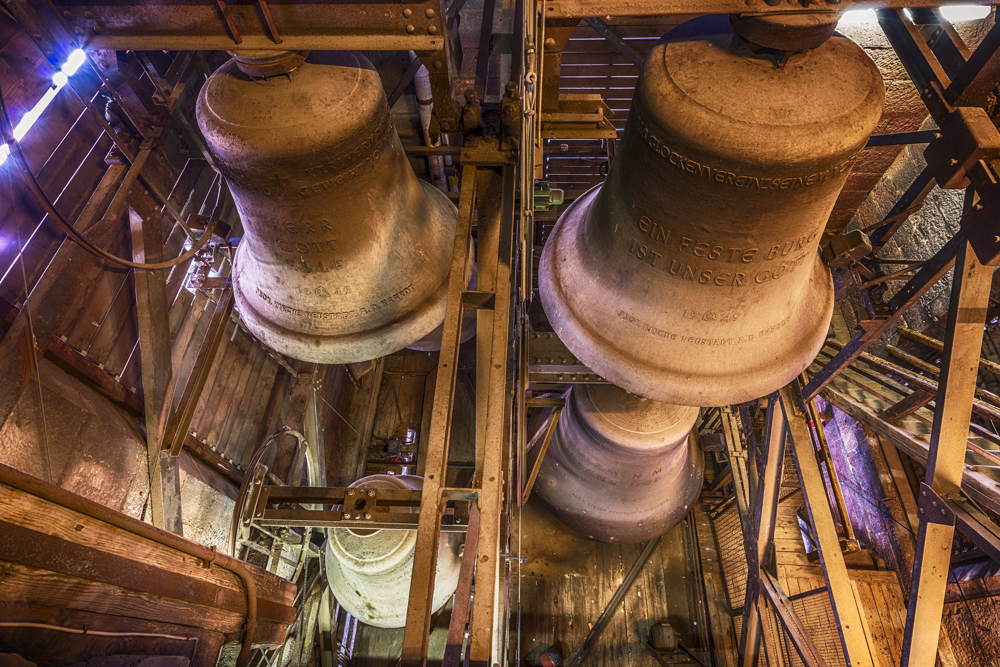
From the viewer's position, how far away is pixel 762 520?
12.5 feet

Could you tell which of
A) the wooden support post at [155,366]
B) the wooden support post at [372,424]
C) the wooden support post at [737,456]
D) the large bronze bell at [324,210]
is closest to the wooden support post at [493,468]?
the large bronze bell at [324,210]

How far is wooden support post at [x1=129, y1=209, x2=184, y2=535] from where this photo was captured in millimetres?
3467

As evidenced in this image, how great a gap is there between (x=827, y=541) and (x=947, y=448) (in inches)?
40.8

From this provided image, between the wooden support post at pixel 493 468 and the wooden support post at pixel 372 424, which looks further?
the wooden support post at pixel 372 424

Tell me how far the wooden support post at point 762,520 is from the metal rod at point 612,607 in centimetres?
194

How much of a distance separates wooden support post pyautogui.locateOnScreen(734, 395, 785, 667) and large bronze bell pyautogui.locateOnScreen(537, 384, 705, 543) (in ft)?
2.05

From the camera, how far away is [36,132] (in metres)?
3.02

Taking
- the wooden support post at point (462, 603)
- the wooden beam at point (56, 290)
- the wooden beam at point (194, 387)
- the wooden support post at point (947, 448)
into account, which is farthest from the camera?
the wooden beam at point (194, 387)

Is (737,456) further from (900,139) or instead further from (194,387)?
(194,387)

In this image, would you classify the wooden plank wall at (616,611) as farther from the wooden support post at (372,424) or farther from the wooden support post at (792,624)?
the wooden support post at (792,624)

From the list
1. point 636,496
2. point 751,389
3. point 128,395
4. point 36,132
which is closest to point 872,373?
point 636,496

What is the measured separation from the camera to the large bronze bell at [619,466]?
411 centimetres

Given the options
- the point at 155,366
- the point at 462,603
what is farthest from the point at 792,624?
the point at 155,366

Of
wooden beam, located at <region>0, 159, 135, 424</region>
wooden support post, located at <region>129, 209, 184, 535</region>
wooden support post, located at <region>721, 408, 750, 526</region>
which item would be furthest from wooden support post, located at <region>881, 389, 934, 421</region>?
wooden beam, located at <region>0, 159, 135, 424</region>
